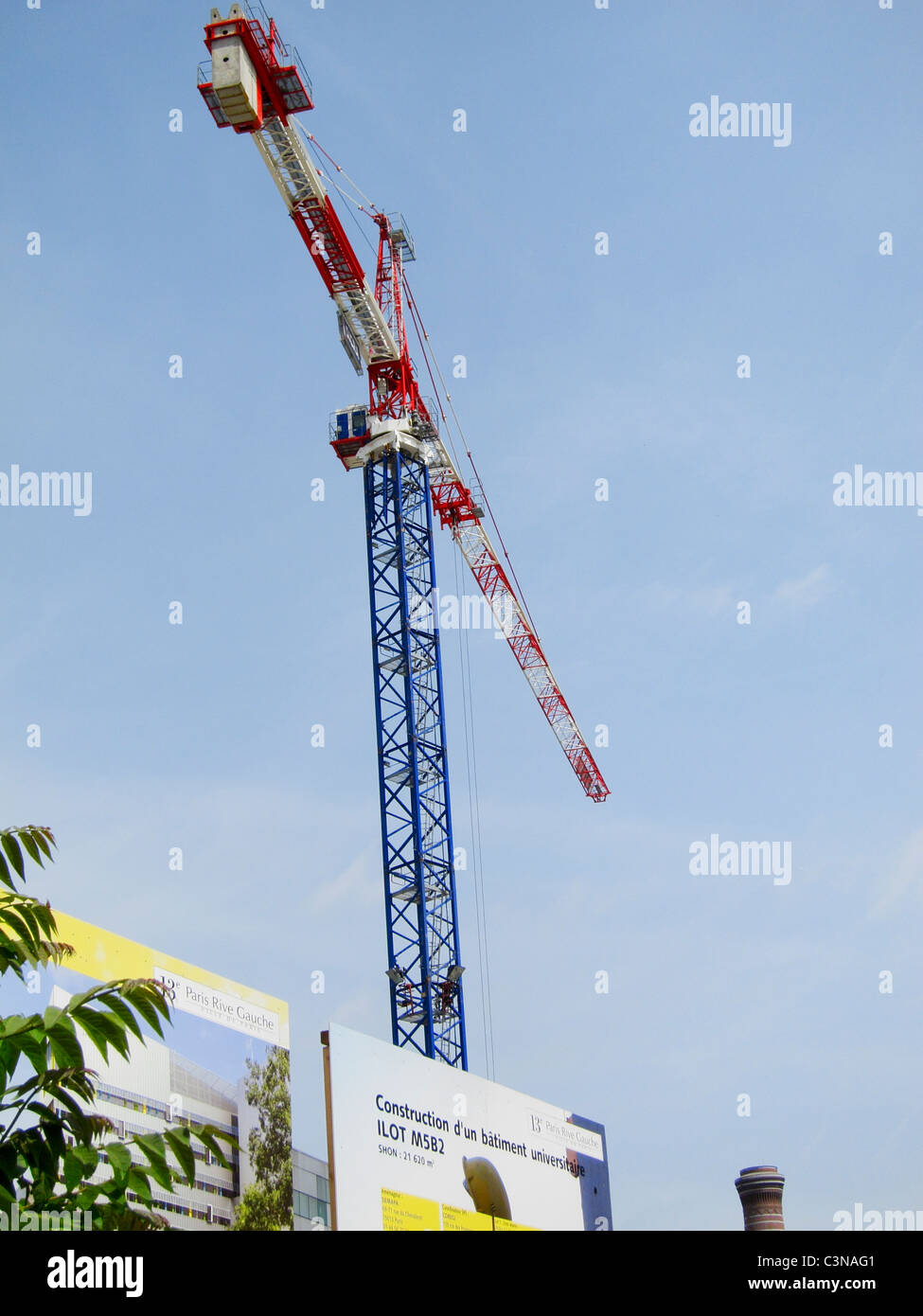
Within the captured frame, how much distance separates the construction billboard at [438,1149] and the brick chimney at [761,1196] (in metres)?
31.8

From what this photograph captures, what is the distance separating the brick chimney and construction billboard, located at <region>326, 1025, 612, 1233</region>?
3181cm

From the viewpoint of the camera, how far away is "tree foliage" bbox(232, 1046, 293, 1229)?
21109mm

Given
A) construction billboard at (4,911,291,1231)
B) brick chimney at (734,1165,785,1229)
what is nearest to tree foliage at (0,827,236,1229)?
construction billboard at (4,911,291,1231)

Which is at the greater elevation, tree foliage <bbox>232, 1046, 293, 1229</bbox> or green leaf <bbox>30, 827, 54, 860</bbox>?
green leaf <bbox>30, 827, 54, 860</bbox>

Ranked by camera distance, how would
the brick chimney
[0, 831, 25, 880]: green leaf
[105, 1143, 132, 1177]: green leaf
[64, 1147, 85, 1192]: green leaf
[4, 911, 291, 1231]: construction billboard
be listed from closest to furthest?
1. [105, 1143, 132, 1177]: green leaf
2. [64, 1147, 85, 1192]: green leaf
3. [0, 831, 25, 880]: green leaf
4. [4, 911, 291, 1231]: construction billboard
5. the brick chimney

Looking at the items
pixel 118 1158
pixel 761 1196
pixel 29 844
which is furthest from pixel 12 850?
pixel 761 1196

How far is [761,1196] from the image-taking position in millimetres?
56062

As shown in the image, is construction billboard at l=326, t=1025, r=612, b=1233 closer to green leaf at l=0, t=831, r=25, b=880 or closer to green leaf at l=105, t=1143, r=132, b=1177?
green leaf at l=0, t=831, r=25, b=880

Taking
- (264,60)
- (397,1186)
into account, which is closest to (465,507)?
(264,60)

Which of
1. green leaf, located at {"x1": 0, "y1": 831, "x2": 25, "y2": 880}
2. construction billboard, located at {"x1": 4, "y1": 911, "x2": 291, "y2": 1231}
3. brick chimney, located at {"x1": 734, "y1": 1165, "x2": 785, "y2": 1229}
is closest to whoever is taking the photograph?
green leaf, located at {"x1": 0, "y1": 831, "x2": 25, "y2": 880}

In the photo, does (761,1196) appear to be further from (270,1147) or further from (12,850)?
(12,850)

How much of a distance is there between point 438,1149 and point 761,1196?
3916 centimetres
